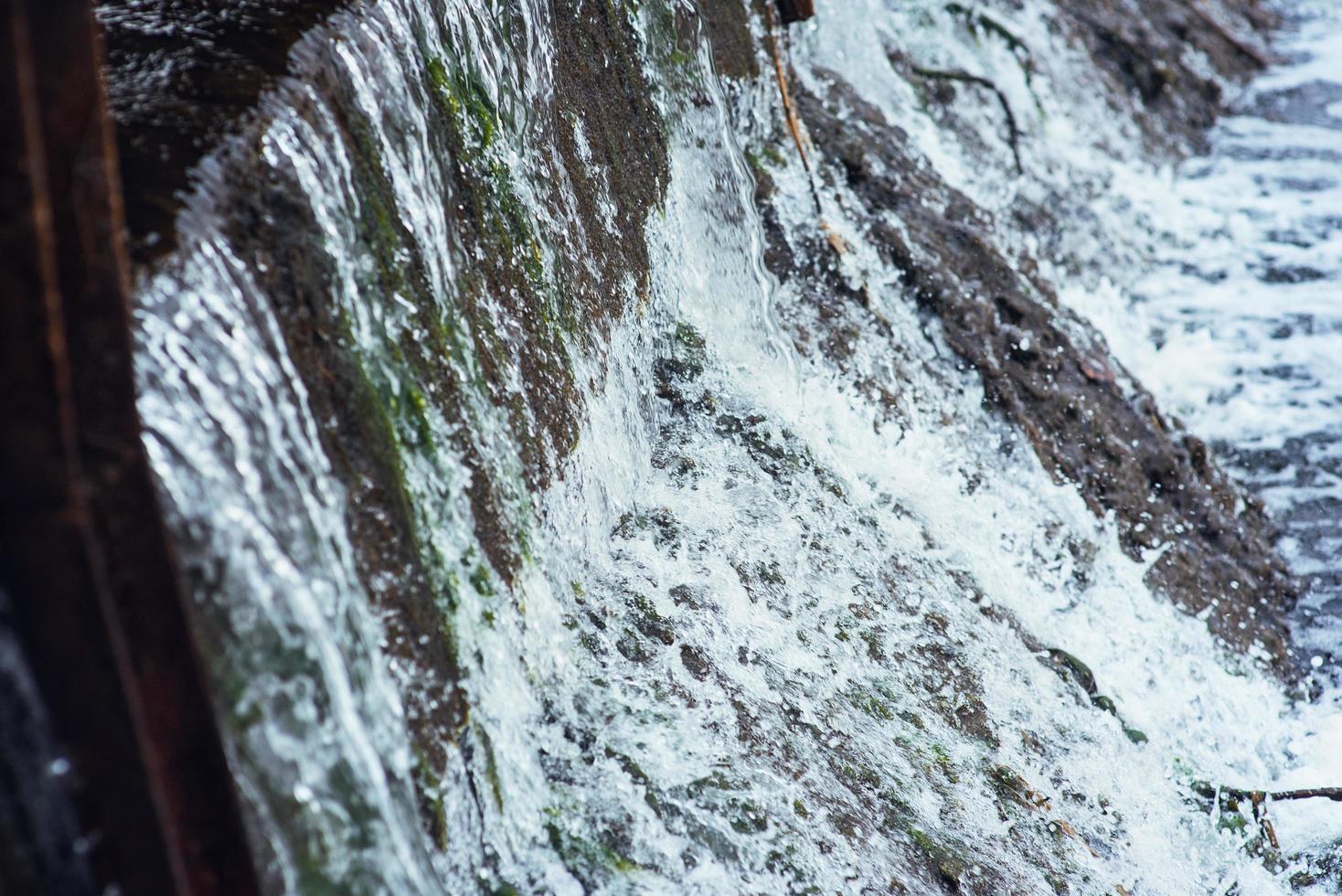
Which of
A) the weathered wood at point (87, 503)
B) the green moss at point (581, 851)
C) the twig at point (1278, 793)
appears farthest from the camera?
the twig at point (1278, 793)

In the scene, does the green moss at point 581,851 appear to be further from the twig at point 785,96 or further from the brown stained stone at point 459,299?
the twig at point 785,96

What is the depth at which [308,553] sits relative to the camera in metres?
1.89

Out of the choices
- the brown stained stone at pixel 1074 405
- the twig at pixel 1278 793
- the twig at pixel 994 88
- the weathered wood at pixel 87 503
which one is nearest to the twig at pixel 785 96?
the brown stained stone at pixel 1074 405

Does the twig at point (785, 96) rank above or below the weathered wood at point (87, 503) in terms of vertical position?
above

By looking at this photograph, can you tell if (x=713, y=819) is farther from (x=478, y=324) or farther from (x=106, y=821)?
(x=106, y=821)

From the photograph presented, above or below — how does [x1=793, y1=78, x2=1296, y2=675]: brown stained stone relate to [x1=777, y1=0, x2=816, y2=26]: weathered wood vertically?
below

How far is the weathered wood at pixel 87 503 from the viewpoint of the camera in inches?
48.6

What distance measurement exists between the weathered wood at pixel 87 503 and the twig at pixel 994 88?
234 inches

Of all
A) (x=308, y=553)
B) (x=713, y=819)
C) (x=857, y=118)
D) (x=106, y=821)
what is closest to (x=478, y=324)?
(x=308, y=553)

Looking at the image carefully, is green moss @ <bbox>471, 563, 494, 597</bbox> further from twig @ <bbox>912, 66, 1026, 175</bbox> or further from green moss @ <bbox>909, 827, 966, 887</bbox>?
twig @ <bbox>912, 66, 1026, 175</bbox>

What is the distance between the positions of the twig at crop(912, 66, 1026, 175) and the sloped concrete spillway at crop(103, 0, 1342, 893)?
Answer: 771 millimetres

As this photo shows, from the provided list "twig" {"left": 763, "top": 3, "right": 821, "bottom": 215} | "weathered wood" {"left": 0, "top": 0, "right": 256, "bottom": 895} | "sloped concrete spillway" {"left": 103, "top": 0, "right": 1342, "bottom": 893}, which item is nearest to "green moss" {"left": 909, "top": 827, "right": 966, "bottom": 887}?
"sloped concrete spillway" {"left": 103, "top": 0, "right": 1342, "bottom": 893}

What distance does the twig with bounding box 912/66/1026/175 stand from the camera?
6.57 metres

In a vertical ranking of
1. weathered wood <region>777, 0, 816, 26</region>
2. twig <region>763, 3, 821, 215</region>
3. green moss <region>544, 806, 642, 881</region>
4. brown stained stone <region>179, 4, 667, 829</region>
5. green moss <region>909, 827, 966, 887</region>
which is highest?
weathered wood <region>777, 0, 816, 26</region>
